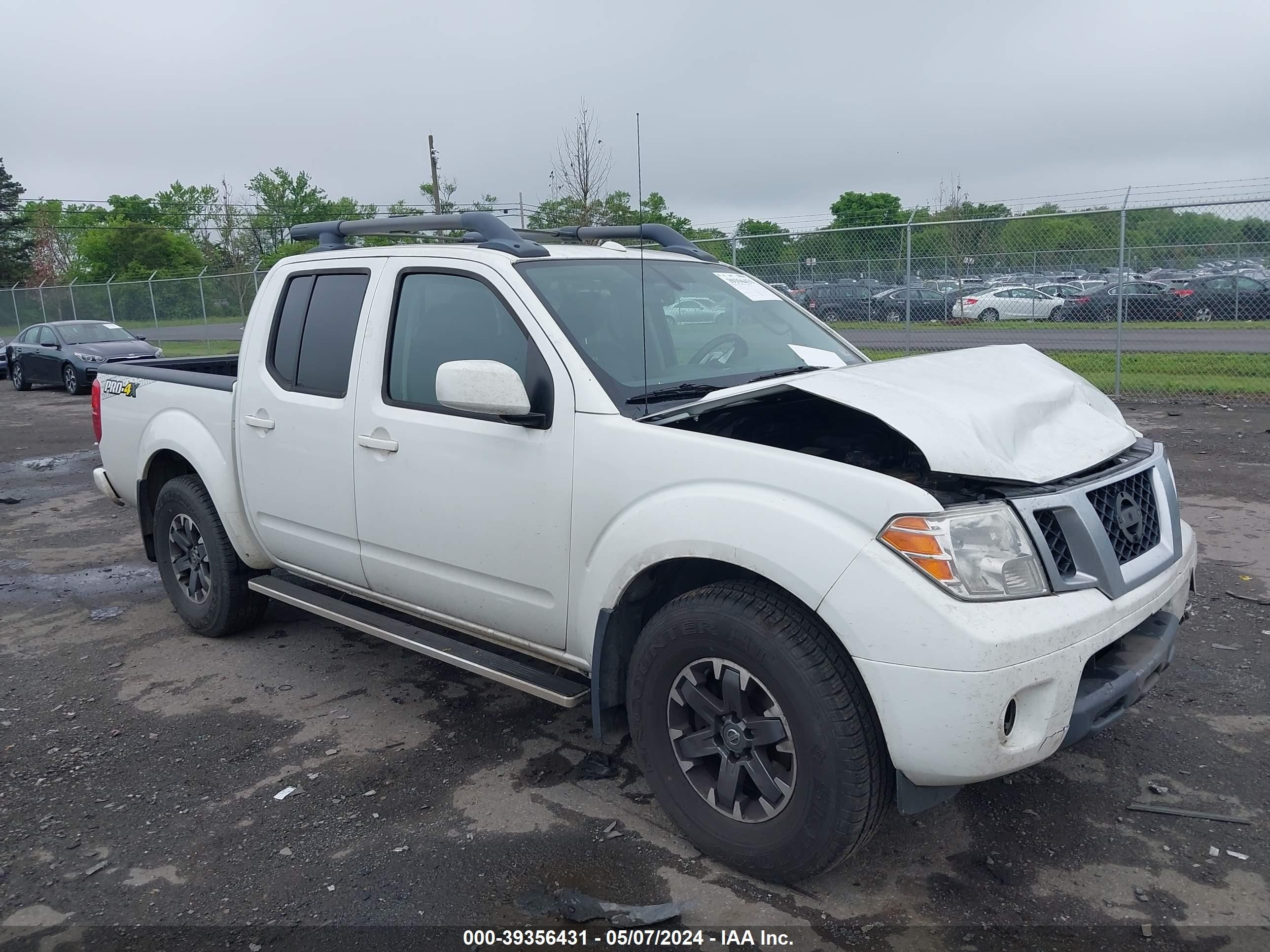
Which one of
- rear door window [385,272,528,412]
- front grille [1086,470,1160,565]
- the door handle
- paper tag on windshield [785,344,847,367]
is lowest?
front grille [1086,470,1160,565]

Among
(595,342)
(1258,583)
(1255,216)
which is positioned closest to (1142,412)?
(1255,216)

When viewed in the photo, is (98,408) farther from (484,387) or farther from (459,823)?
(459,823)

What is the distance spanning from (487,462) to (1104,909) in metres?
2.43

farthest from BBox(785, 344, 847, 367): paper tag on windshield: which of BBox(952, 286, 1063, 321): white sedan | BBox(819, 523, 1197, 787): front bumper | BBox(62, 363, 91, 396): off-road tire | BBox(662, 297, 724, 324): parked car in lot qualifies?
BBox(62, 363, 91, 396): off-road tire

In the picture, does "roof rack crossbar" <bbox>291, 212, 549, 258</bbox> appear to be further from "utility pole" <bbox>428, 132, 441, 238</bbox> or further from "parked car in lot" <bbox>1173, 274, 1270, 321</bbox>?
"utility pole" <bbox>428, 132, 441, 238</bbox>

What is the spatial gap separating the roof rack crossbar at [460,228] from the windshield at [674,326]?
0.15 meters

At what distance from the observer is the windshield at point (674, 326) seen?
367cm

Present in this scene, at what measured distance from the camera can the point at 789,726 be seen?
9.33 feet

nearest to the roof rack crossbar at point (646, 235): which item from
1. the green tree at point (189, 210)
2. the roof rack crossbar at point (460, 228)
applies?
the roof rack crossbar at point (460, 228)

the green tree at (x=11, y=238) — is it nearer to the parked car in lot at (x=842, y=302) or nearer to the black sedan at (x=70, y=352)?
the black sedan at (x=70, y=352)

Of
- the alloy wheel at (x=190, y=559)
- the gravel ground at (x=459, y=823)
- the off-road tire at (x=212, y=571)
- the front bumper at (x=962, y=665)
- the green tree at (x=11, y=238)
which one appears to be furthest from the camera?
the green tree at (x=11, y=238)

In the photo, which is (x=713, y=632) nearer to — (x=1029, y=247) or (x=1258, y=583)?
(x=1258, y=583)

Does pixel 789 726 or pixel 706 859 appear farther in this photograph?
pixel 706 859

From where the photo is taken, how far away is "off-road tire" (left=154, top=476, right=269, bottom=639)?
5129 mm
